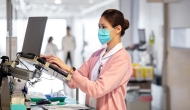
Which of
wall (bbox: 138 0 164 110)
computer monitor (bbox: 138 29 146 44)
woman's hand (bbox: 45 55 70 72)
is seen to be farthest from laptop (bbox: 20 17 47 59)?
computer monitor (bbox: 138 29 146 44)

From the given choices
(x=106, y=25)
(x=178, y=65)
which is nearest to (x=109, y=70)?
(x=106, y=25)

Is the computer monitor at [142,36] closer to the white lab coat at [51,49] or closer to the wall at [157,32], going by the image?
A: the wall at [157,32]

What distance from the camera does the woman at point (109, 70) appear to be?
2199 mm

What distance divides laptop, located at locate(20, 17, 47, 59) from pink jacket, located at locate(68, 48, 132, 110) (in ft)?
0.93

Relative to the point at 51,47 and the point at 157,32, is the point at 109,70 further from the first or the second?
the point at 51,47

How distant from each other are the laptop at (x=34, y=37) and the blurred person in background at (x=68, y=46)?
738 cm

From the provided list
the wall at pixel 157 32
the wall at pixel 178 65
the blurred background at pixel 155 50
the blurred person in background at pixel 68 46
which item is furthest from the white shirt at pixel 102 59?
the blurred person in background at pixel 68 46

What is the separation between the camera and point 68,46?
10094mm

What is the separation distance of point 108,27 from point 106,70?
273mm

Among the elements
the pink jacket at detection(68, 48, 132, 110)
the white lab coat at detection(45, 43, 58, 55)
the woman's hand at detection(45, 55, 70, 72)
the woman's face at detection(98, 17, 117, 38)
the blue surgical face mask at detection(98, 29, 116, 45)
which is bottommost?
the pink jacket at detection(68, 48, 132, 110)

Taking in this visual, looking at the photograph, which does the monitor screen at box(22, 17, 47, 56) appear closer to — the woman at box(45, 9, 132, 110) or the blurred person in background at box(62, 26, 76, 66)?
the woman at box(45, 9, 132, 110)

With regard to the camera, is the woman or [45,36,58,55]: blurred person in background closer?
the woman

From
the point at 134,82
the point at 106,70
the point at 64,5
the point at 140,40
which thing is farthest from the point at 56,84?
the point at 64,5

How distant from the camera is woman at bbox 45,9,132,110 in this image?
7.22 feet
